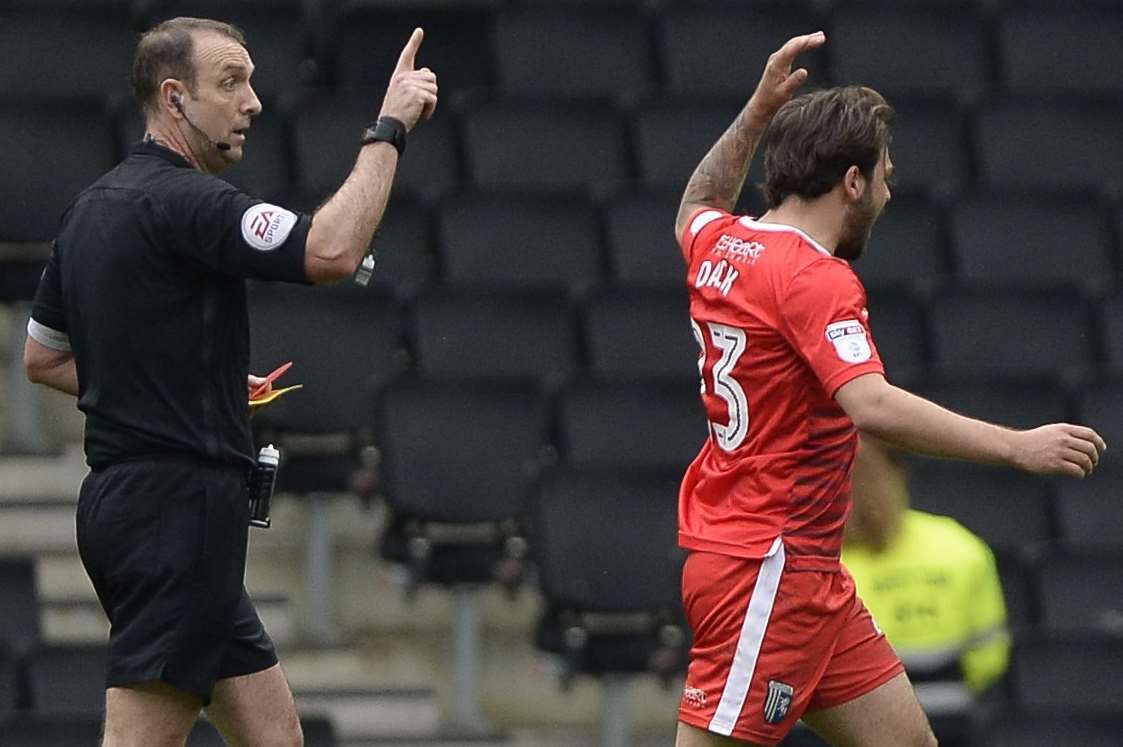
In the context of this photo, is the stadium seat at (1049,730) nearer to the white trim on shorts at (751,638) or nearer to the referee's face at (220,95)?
the white trim on shorts at (751,638)

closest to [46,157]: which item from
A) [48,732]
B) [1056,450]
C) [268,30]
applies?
[268,30]

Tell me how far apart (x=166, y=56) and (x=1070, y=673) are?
3.31m

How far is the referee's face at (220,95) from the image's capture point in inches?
167

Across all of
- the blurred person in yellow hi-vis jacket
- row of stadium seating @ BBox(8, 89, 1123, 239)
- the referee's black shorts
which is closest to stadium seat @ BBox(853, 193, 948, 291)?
row of stadium seating @ BBox(8, 89, 1123, 239)

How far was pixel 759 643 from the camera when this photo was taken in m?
4.33

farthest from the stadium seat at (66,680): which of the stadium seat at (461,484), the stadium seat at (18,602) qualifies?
the stadium seat at (461,484)

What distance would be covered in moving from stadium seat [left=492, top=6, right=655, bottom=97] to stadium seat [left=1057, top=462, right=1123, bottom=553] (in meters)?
2.80

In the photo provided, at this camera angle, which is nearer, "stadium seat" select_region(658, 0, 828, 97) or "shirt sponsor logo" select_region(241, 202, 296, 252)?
"shirt sponsor logo" select_region(241, 202, 296, 252)

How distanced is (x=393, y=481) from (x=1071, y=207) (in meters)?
2.94

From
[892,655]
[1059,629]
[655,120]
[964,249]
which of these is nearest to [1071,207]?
[964,249]

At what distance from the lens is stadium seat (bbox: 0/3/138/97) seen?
891cm

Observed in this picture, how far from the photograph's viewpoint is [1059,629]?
22.9 ft

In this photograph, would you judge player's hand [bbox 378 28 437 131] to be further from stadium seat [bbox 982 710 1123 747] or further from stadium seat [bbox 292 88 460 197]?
stadium seat [bbox 292 88 460 197]

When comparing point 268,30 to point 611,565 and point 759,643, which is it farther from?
point 759,643
